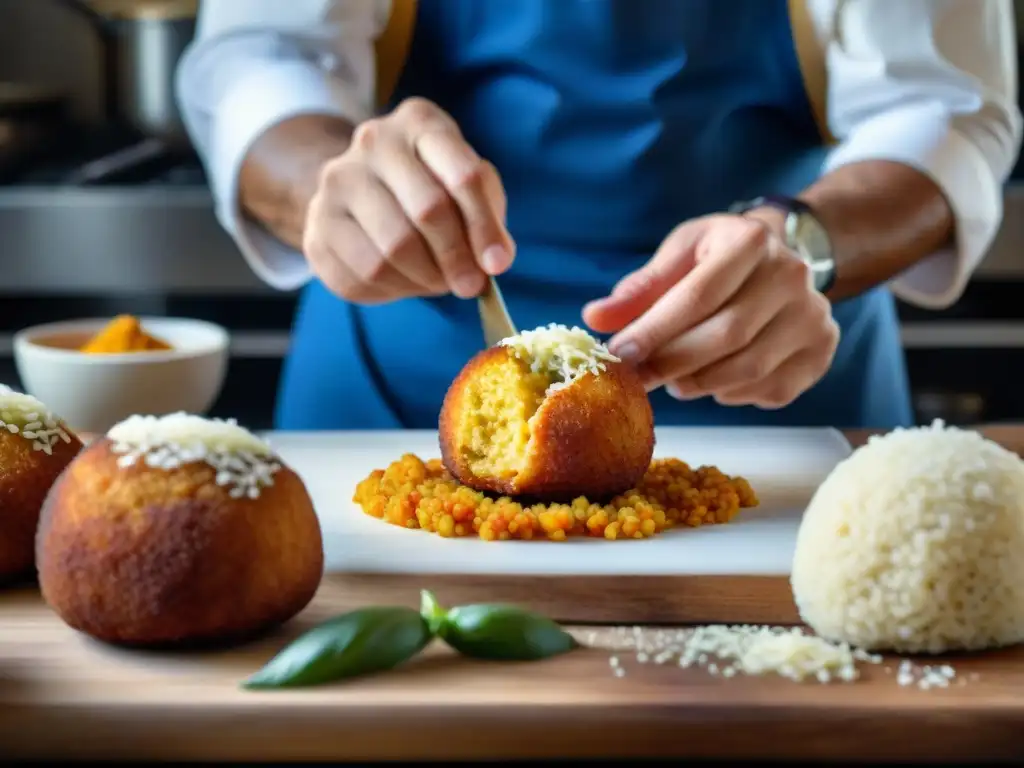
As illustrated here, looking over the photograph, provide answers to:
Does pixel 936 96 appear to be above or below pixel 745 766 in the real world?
above

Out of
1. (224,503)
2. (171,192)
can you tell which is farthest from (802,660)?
(171,192)

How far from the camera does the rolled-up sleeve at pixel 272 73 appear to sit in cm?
152

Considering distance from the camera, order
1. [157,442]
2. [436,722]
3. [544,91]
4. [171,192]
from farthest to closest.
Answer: [171,192], [544,91], [157,442], [436,722]

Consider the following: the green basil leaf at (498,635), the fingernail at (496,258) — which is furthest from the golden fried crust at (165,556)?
the fingernail at (496,258)

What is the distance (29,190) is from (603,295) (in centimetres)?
113

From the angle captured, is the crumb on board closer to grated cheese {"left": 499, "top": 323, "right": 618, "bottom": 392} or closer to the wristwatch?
grated cheese {"left": 499, "top": 323, "right": 618, "bottom": 392}

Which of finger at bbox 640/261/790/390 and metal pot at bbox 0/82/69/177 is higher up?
finger at bbox 640/261/790/390

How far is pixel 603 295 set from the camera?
1.56 meters

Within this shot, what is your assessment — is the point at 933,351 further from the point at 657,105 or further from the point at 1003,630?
the point at 1003,630

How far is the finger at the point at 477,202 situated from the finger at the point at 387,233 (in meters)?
0.05

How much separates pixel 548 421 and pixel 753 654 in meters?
0.33

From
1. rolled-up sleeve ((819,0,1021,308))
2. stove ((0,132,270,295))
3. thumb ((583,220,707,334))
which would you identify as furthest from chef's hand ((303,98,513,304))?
stove ((0,132,270,295))

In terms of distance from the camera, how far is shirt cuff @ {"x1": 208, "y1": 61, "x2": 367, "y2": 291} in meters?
1.51

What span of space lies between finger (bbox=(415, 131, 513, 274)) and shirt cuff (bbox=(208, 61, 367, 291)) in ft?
1.20
